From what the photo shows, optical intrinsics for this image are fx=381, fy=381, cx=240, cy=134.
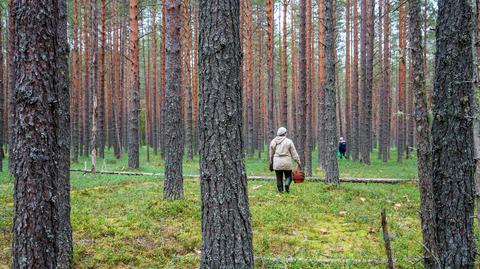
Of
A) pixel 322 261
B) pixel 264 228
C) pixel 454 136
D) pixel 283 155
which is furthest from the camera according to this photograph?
pixel 283 155

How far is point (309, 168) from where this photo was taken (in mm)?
15438

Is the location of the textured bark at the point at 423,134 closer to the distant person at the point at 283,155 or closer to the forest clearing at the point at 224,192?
the forest clearing at the point at 224,192

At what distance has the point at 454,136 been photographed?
458 cm

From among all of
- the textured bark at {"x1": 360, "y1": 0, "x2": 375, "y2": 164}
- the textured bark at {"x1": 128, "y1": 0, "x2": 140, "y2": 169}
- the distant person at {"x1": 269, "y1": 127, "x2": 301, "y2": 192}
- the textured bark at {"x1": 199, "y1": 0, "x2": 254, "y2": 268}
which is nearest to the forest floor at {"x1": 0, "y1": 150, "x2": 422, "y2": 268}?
the distant person at {"x1": 269, "y1": 127, "x2": 301, "y2": 192}

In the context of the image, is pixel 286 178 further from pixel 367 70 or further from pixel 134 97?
pixel 367 70

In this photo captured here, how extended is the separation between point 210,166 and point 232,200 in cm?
42

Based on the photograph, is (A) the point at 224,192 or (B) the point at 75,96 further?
(B) the point at 75,96

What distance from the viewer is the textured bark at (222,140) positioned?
154 inches

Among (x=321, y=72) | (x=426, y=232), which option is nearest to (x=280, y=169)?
(x=426, y=232)

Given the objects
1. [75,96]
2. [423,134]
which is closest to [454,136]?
[423,134]

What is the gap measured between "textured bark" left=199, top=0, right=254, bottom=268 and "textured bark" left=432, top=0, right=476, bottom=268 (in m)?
2.53

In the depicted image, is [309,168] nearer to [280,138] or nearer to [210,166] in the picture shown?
[280,138]

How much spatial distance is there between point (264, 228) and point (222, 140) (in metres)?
3.89

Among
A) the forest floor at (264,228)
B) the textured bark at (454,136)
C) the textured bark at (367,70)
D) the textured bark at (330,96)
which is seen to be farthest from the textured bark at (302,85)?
the textured bark at (454,136)
